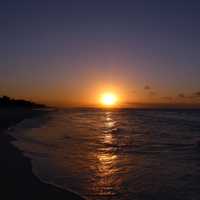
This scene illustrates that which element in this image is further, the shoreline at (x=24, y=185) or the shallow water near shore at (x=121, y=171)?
the shallow water near shore at (x=121, y=171)

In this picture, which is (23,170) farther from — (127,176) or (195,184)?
(195,184)

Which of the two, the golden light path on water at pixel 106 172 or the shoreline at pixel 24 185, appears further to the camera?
the golden light path on water at pixel 106 172

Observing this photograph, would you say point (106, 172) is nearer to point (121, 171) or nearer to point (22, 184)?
point (121, 171)

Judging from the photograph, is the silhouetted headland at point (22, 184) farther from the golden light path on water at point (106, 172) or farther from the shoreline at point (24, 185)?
the golden light path on water at point (106, 172)

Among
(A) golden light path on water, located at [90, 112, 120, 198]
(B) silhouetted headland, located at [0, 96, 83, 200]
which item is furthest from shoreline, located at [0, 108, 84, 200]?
(A) golden light path on water, located at [90, 112, 120, 198]

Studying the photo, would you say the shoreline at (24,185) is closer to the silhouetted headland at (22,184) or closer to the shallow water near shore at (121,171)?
the silhouetted headland at (22,184)

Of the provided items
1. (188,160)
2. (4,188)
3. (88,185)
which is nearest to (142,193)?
(88,185)

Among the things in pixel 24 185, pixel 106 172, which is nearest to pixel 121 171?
pixel 106 172

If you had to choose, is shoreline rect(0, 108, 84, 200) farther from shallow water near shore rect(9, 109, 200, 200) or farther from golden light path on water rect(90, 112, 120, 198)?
golden light path on water rect(90, 112, 120, 198)

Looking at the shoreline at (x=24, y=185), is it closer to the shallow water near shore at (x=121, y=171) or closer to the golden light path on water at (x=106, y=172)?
the shallow water near shore at (x=121, y=171)

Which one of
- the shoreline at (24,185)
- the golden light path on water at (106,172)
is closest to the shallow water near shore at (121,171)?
the golden light path on water at (106,172)

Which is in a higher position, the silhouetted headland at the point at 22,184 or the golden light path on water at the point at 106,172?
the silhouetted headland at the point at 22,184

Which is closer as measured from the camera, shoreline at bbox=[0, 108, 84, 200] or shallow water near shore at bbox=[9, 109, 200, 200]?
shoreline at bbox=[0, 108, 84, 200]

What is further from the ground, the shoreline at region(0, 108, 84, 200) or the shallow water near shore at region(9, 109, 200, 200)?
the shoreline at region(0, 108, 84, 200)
